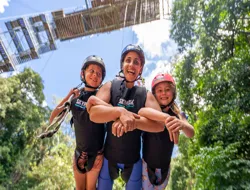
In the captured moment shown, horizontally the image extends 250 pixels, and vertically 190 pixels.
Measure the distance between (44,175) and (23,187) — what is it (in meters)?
1.95

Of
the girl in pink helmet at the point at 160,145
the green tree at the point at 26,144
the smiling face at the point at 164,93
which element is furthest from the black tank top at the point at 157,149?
the green tree at the point at 26,144

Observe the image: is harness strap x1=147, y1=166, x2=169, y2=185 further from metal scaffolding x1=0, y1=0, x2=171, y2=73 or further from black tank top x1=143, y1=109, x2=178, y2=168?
metal scaffolding x1=0, y1=0, x2=171, y2=73

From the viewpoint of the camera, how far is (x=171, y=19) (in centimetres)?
754

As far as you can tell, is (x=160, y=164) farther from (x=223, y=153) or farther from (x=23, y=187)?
(x=23, y=187)

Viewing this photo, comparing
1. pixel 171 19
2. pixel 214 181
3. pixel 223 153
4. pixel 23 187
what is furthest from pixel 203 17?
pixel 23 187

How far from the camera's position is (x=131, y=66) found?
2.06m

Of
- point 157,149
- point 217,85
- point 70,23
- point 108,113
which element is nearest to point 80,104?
point 108,113

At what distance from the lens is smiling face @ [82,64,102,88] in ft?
7.51

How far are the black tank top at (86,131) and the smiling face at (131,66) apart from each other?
53 cm

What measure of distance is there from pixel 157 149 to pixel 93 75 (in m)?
0.94

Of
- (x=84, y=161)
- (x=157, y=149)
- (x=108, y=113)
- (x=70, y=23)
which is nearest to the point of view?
(x=108, y=113)

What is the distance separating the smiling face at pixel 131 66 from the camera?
6.79 feet

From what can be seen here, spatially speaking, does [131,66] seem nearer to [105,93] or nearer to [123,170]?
[105,93]

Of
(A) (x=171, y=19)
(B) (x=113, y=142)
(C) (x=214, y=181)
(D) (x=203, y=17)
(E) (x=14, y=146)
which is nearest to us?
(B) (x=113, y=142)
